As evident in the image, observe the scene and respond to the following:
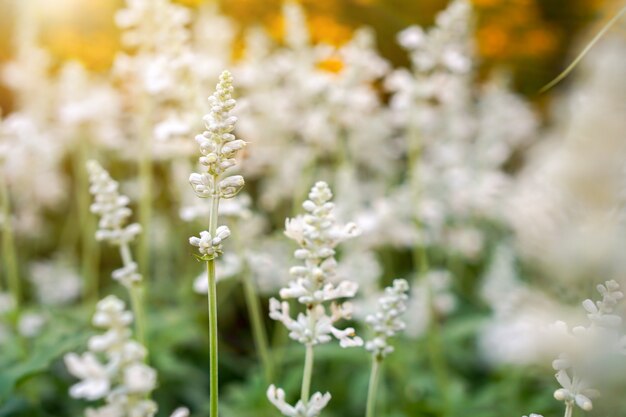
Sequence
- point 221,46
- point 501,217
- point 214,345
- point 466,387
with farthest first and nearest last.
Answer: point 501,217, point 221,46, point 466,387, point 214,345

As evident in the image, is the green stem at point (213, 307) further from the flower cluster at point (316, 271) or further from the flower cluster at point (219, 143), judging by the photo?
the flower cluster at point (316, 271)

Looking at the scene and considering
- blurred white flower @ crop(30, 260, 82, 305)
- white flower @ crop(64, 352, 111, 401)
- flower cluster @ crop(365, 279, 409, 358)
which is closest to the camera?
white flower @ crop(64, 352, 111, 401)

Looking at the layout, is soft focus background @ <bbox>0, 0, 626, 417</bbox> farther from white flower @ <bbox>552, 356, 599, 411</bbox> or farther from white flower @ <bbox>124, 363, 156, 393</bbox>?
white flower @ <bbox>124, 363, 156, 393</bbox>

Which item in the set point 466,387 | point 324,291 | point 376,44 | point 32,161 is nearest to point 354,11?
point 376,44

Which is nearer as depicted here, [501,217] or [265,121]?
[265,121]

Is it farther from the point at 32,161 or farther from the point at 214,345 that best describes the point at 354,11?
the point at 214,345

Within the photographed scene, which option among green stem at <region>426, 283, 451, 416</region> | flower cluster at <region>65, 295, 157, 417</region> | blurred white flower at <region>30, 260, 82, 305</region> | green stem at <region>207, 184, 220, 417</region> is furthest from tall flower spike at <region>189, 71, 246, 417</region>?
blurred white flower at <region>30, 260, 82, 305</region>

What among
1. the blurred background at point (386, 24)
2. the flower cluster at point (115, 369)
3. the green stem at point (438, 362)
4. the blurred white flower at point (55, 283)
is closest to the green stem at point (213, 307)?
the flower cluster at point (115, 369)
